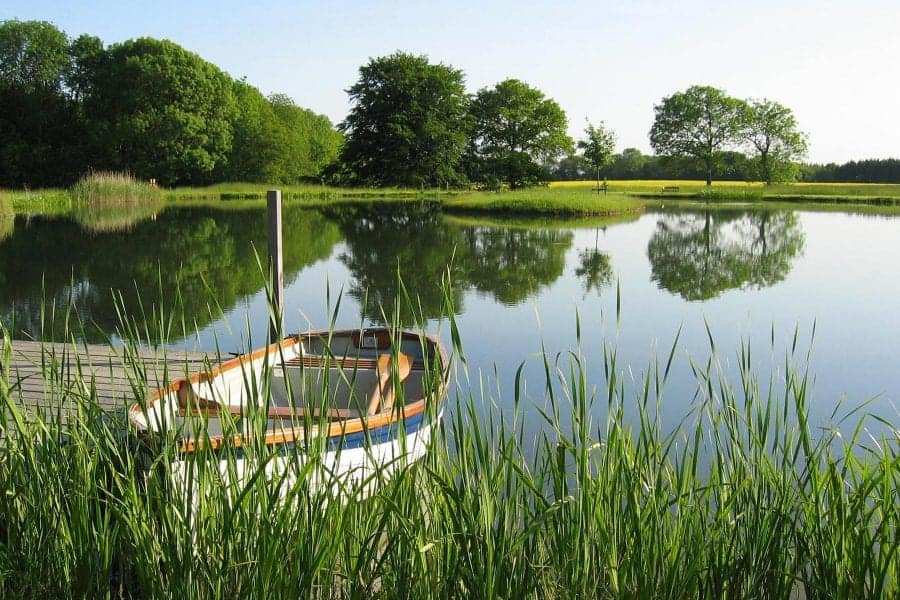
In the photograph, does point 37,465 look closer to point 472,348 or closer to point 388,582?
point 388,582

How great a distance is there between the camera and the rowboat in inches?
88.0

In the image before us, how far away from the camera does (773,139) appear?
194ft

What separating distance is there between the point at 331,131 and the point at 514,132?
69.5 feet

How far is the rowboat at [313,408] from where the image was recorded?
7.33 feet

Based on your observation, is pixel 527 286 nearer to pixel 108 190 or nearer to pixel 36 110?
pixel 108 190

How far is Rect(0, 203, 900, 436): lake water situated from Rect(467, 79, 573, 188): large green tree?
1005 inches

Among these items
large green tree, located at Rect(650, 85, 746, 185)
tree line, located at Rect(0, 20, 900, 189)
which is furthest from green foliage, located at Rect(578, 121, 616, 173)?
large green tree, located at Rect(650, 85, 746, 185)

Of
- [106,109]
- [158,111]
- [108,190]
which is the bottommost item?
[108,190]

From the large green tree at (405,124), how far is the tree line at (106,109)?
8725 millimetres

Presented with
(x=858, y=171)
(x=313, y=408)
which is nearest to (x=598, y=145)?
(x=858, y=171)

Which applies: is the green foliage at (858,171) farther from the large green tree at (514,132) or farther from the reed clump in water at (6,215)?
the reed clump in water at (6,215)

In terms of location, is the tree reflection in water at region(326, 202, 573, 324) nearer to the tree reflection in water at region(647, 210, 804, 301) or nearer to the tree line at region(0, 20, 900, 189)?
the tree reflection in water at region(647, 210, 804, 301)

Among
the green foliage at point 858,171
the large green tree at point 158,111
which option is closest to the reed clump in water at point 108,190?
the large green tree at point 158,111

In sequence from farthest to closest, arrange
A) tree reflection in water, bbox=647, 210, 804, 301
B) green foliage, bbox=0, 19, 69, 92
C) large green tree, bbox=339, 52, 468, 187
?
1. large green tree, bbox=339, 52, 468, 187
2. green foliage, bbox=0, 19, 69, 92
3. tree reflection in water, bbox=647, 210, 804, 301
